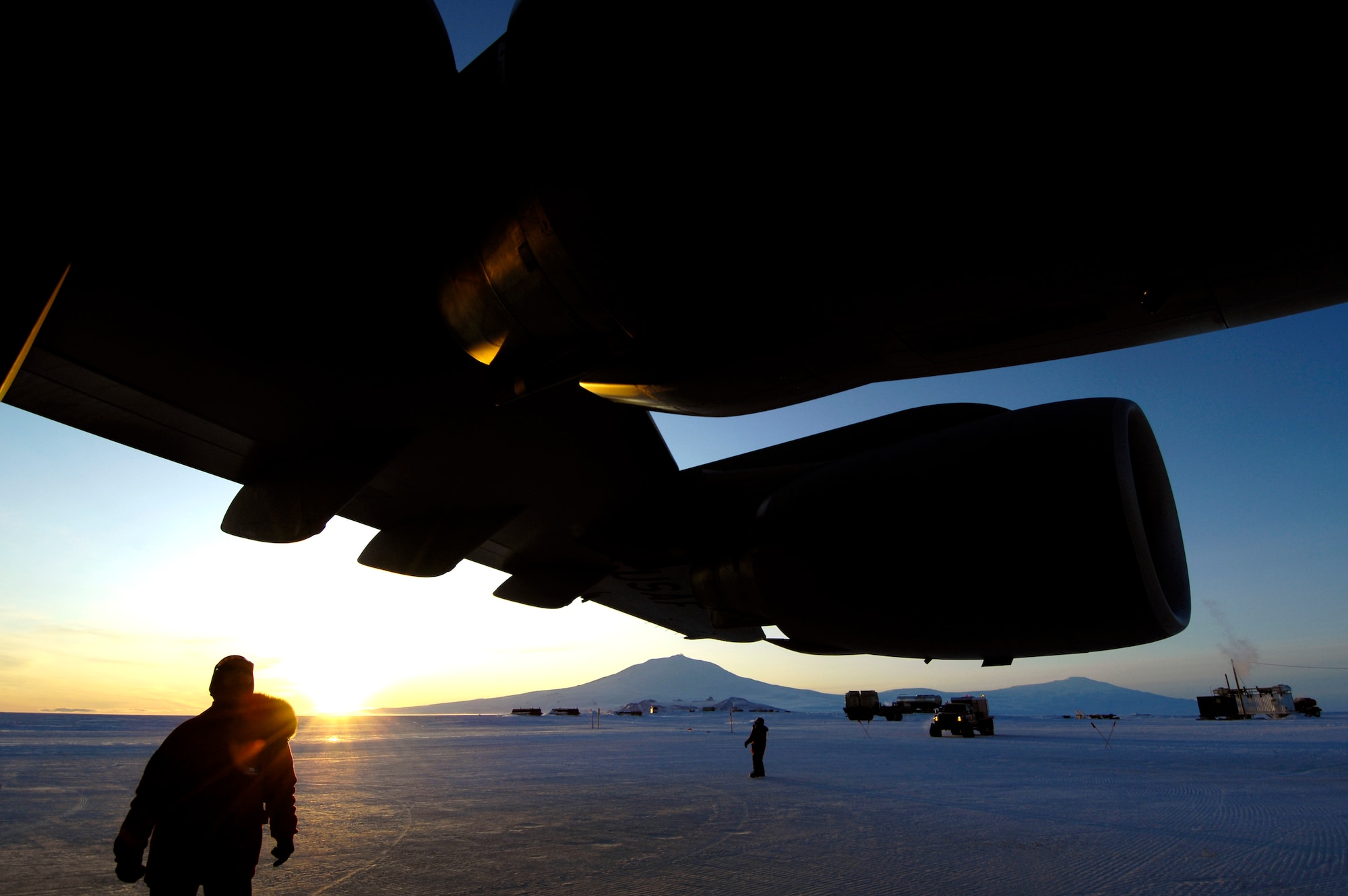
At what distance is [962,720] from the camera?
26.8m

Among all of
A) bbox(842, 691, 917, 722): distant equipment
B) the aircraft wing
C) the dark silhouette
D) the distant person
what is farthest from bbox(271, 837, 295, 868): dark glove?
bbox(842, 691, 917, 722): distant equipment

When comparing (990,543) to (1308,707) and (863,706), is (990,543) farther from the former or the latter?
(1308,707)

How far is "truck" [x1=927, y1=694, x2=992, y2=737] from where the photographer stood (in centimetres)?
2686

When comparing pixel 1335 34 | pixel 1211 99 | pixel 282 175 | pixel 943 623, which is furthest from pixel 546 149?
pixel 943 623

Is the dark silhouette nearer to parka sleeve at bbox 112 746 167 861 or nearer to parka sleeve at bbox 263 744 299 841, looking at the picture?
parka sleeve at bbox 263 744 299 841

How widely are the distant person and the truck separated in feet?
91.1

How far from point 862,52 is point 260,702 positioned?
3.48 m

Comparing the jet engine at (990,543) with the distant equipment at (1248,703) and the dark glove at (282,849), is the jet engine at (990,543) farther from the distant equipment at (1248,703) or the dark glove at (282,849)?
the distant equipment at (1248,703)

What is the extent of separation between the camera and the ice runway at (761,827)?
5352mm

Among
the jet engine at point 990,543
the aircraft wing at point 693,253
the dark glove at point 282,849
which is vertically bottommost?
the dark glove at point 282,849

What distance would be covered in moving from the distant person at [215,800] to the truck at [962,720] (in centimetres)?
2778

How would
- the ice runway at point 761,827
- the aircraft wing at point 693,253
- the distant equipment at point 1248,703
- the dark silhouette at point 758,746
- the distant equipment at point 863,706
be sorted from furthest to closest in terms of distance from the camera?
the distant equipment at point 1248,703 → the distant equipment at point 863,706 → the dark silhouette at point 758,746 → the ice runway at point 761,827 → the aircraft wing at point 693,253


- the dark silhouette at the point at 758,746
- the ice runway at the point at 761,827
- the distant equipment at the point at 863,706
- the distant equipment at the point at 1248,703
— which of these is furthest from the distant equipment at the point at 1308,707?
the dark silhouette at the point at 758,746

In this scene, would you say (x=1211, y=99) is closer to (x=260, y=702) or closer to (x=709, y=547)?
(x=709, y=547)
